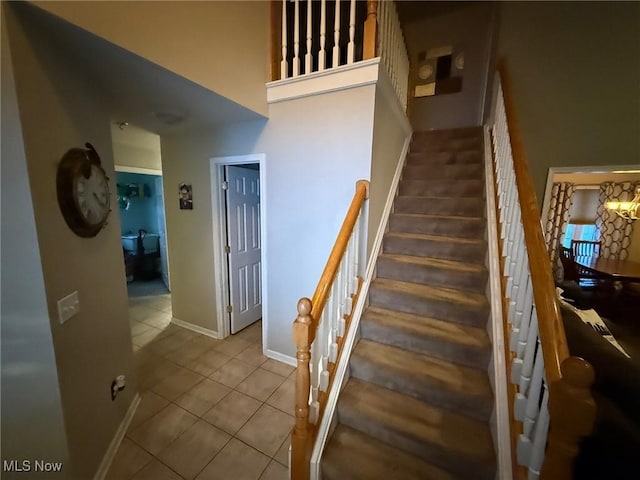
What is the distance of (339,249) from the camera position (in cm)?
148

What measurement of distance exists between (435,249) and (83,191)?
7.71ft

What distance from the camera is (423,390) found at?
1.52 m

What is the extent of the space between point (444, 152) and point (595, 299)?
2956mm

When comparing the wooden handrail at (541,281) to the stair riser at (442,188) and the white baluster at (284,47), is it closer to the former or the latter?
the stair riser at (442,188)

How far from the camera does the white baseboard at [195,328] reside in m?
2.89

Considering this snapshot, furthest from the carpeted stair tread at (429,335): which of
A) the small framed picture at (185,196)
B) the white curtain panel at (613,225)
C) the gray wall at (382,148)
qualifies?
the white curtain panel at (613,225)

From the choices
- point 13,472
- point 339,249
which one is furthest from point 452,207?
point 13,472

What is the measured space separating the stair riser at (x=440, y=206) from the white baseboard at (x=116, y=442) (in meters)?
2.68

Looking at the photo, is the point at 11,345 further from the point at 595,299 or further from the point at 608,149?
the point at 595,299

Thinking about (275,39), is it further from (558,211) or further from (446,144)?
(558,211)

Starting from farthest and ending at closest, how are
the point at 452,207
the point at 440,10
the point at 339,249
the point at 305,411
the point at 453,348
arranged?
the point at 440,10, the point at 452,207, the point at 453,348, the point at 339,249, the point at 305,411

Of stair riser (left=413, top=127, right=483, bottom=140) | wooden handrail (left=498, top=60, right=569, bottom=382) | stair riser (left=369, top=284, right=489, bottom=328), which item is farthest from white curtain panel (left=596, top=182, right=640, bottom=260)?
stair riser (left=369, top=284, right=489, bottom=328)

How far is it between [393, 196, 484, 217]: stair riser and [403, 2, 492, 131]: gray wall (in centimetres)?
222

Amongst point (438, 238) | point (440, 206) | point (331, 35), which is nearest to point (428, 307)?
point (438, 238)
